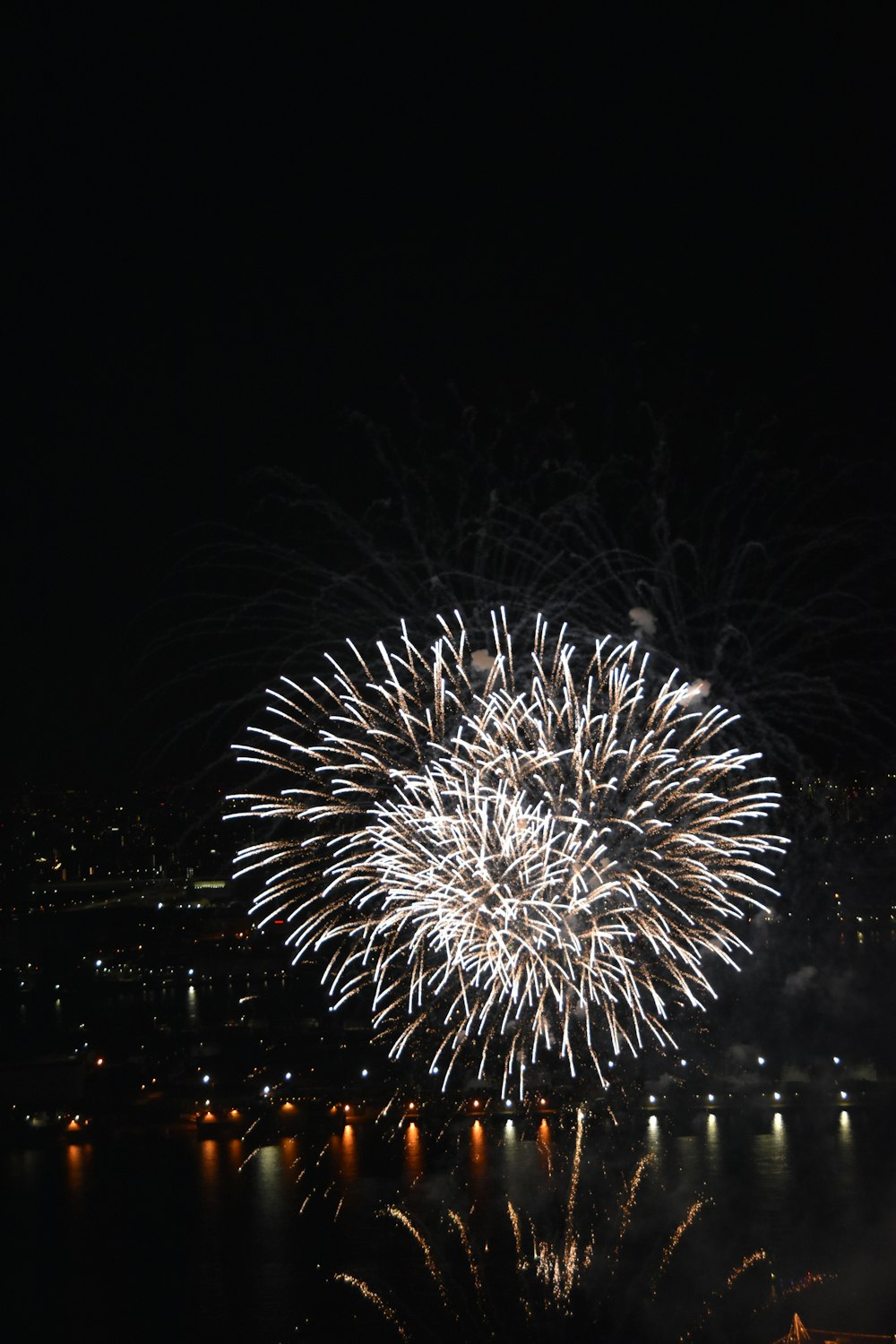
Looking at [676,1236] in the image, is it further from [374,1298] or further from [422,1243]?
[374,1298]

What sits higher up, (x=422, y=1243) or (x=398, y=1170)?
(x=398, y=1170)

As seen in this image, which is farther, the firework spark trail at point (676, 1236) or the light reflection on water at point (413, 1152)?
the light reflection on water at point (413, 1152)

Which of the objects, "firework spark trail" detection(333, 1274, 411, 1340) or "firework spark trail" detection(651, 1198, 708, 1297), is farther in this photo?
"firework spark trail" detection(651, 1198, 708, 1297)

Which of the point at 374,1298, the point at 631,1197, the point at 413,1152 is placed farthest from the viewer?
the point at 413,1152

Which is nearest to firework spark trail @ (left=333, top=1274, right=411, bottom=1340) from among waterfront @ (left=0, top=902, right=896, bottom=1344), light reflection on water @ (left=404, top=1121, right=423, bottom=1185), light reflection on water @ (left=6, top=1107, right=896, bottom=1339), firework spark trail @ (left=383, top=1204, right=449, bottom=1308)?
waterfront @ (left=0, top=902, right=896, bottom=1344)

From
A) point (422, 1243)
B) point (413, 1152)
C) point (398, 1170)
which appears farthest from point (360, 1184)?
point (422, 1243)

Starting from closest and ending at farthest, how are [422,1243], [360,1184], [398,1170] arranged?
1. [422,1243]
2. [360,1184]
3. [398,1170]

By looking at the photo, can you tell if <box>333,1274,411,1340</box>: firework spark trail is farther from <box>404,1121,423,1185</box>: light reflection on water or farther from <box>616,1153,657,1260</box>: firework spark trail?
<box>404,1121,423,1185</box>: light reflection on water

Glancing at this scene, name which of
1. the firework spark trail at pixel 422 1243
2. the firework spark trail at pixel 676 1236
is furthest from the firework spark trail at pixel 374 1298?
the firework spark trail at pixel 676 1236

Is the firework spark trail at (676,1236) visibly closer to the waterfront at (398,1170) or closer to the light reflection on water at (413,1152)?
the waterfront at (398,1170)

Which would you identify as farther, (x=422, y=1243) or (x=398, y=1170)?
(x=398, y=1170)

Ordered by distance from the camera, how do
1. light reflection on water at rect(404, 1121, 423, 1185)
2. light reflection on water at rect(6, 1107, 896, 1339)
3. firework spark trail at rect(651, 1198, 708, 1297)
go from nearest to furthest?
1. firework spark trail at rect(651, 1198, 708, 1297)
2. light reflection on water at rect(6, 1107, 896, 1339)
3. light reflection on water at rect(404, 1121, 423, 1185)
